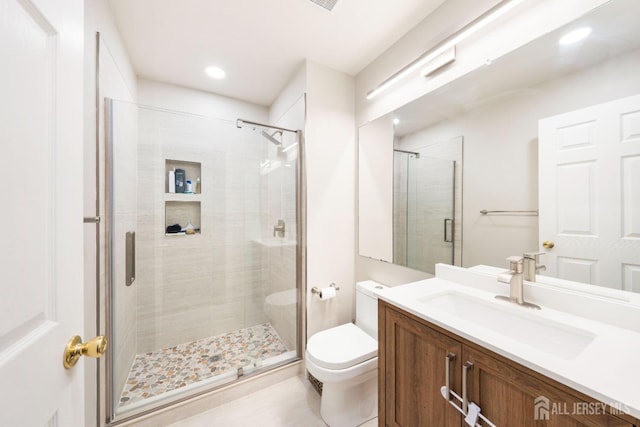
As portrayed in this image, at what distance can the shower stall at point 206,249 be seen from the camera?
1728 mm

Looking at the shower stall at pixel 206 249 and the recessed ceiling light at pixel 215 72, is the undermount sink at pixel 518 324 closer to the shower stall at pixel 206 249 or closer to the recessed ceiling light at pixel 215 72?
the shower stall at pixel 206 249

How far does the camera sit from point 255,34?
1.61 meters

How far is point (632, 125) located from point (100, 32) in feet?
7.91

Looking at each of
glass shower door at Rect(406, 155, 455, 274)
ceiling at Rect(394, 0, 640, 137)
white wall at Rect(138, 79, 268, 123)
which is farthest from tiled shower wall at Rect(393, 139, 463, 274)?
white wall at Rect(138, 79, 268, 123)

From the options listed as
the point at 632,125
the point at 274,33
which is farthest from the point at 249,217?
the point at 632,125

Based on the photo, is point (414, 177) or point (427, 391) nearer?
point (427, 391)

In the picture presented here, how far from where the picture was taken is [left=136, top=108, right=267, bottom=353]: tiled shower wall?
1863 millimetres

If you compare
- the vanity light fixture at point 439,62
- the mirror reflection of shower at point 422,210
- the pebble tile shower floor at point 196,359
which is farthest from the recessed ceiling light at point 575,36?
the pebble tile shower floor at point 196,359

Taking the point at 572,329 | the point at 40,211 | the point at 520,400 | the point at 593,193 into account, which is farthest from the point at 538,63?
the point at 40,211

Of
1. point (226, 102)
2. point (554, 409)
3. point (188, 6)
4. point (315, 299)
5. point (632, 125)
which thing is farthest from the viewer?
point (226, 102)

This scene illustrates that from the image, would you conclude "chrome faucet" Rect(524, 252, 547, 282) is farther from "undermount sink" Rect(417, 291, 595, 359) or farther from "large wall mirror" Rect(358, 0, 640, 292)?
"undermount sink" Rect(417, 291, 595, 359)

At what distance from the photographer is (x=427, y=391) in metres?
0.93

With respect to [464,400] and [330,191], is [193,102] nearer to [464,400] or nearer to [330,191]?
[330,191]

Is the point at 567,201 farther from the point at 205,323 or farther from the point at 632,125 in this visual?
Answer: the point at 205,323
